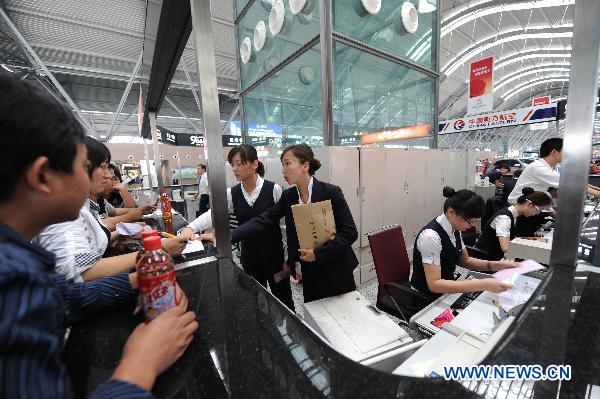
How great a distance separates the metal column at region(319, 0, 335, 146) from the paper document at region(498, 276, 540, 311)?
2.56 metres

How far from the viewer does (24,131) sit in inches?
16.3

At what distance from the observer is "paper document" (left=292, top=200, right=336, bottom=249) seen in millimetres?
1659

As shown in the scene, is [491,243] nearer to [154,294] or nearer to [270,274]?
[270,274]

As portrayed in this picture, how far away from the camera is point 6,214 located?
45 cm

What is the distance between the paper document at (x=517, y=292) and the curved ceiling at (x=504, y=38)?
9801mm

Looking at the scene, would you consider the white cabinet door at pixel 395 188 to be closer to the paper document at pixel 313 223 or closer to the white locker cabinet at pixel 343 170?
the white locker cabinet at pixel 343 170

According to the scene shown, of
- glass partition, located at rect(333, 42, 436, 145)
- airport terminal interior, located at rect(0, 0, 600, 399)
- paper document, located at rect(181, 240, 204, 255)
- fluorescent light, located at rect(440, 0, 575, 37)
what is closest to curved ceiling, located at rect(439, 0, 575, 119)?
fluorescent light, located at rect(440, 0, 575, 37)

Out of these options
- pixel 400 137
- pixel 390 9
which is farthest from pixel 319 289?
pixel 390 9

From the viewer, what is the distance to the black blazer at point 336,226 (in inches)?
69.2

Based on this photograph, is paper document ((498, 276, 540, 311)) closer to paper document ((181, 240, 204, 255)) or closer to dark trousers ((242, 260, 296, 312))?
dark trousers ((242, 260, 296, 312))

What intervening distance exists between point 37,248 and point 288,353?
538 millimetres

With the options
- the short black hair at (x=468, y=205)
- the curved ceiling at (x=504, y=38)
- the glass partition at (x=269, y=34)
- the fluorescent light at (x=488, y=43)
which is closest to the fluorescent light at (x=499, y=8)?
the curved ceiling at (x=504, y=38)

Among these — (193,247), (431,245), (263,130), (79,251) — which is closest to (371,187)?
(431,245)

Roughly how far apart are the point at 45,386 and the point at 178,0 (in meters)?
1.88
